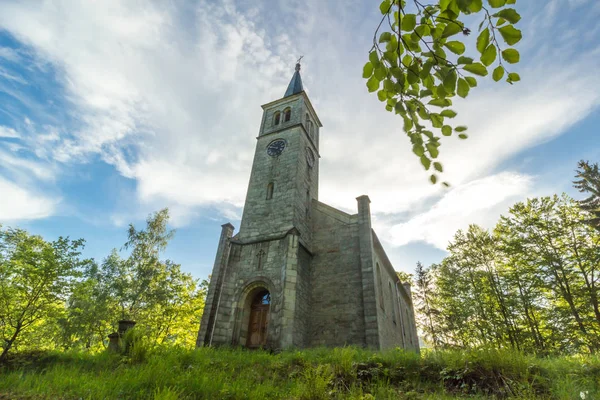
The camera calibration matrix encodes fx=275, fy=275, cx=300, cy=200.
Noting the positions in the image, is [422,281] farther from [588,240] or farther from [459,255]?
[588,240]

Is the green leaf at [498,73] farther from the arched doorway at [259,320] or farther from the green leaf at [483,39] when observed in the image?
the arched doorway at [259,320]

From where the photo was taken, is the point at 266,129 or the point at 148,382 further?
the point at 266,129

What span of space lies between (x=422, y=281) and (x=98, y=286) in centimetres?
3542

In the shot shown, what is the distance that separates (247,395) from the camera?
461cm

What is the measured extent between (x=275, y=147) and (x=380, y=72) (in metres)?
17.3

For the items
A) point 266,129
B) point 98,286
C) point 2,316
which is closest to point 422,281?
point 266,129

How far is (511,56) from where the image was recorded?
60.5 inches

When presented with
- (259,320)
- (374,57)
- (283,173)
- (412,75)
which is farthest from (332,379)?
(283,173)

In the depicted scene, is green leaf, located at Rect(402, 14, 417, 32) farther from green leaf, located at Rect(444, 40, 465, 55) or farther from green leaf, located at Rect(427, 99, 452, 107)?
green leaf, located at Rect(427, 99, 452, 107)

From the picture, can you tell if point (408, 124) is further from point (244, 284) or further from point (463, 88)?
point (244, 284)

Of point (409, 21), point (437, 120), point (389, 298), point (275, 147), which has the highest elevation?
point (275, 147)

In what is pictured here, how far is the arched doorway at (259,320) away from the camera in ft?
41.7

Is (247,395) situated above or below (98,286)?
below

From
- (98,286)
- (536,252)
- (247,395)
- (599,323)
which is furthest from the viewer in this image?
(98,286)
